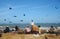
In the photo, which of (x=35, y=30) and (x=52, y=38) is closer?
(x=52, y=38)

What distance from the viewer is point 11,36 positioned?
611 centimetres

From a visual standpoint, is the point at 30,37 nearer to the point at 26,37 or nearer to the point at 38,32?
the point at 26,37

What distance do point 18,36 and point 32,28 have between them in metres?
0.71

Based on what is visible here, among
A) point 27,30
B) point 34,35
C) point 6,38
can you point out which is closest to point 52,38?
A: point 34,35

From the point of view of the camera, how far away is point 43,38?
19.7 feet

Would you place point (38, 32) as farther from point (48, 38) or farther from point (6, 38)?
point (6, 38)

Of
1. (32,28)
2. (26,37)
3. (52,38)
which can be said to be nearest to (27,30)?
(32,28)

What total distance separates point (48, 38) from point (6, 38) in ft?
5.04

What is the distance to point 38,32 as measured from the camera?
6582mm

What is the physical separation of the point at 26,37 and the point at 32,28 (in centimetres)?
64

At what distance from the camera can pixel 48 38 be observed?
19.7 feet

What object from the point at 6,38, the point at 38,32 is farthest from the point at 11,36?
the point at 38,32

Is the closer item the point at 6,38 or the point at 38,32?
the point at 6,38

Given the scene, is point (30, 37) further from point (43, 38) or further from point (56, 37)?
point (56, 37)
